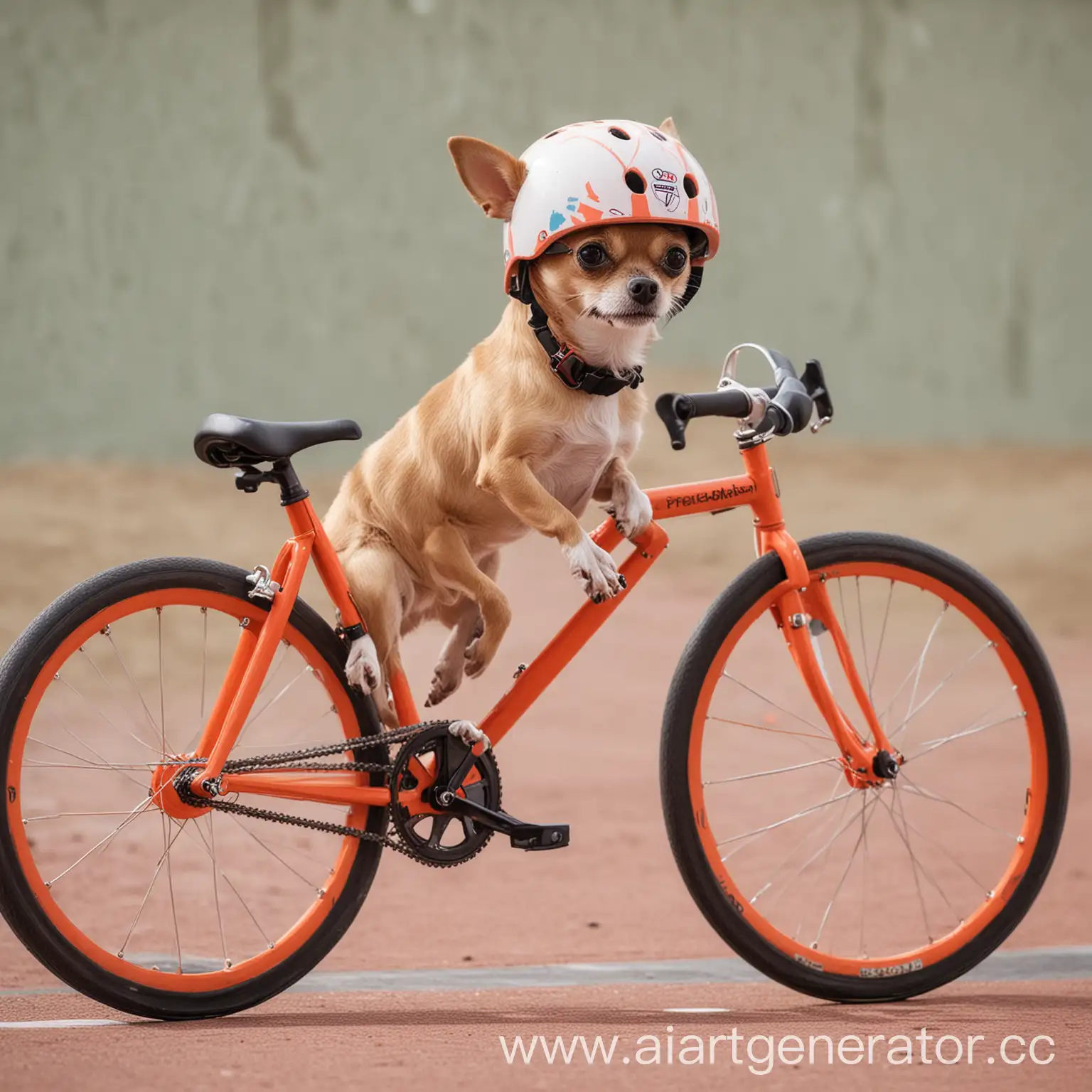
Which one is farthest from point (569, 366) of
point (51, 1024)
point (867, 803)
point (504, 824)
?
point (51, 1024)

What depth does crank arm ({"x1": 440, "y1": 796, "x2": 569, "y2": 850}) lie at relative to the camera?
11.3 feet

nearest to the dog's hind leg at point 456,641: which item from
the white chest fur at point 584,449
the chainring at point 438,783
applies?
the chainring at point 438,783

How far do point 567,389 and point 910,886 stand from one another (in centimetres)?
313

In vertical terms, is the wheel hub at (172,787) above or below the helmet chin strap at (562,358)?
below

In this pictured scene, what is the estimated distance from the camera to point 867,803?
150 inches

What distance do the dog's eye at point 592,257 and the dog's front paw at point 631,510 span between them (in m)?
0.51

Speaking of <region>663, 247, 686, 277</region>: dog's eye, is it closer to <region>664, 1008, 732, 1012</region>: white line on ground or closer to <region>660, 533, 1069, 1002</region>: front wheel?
<region>660, 533, 1069, 1002</region>: front wheel

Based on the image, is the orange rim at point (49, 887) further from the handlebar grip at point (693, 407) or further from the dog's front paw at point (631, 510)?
the handlebar grip at point (693, 407)

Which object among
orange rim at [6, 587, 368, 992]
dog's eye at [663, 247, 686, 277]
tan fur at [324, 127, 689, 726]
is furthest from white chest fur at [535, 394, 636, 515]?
orange rim at [6, 587, 368, 992]

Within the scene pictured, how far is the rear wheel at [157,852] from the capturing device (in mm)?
3178

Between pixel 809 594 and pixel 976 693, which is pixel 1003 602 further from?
pixel 976 693

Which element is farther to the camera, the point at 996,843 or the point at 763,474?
the point at 996,843

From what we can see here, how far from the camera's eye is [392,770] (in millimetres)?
3422

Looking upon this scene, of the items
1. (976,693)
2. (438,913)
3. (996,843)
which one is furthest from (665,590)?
(438,913)
